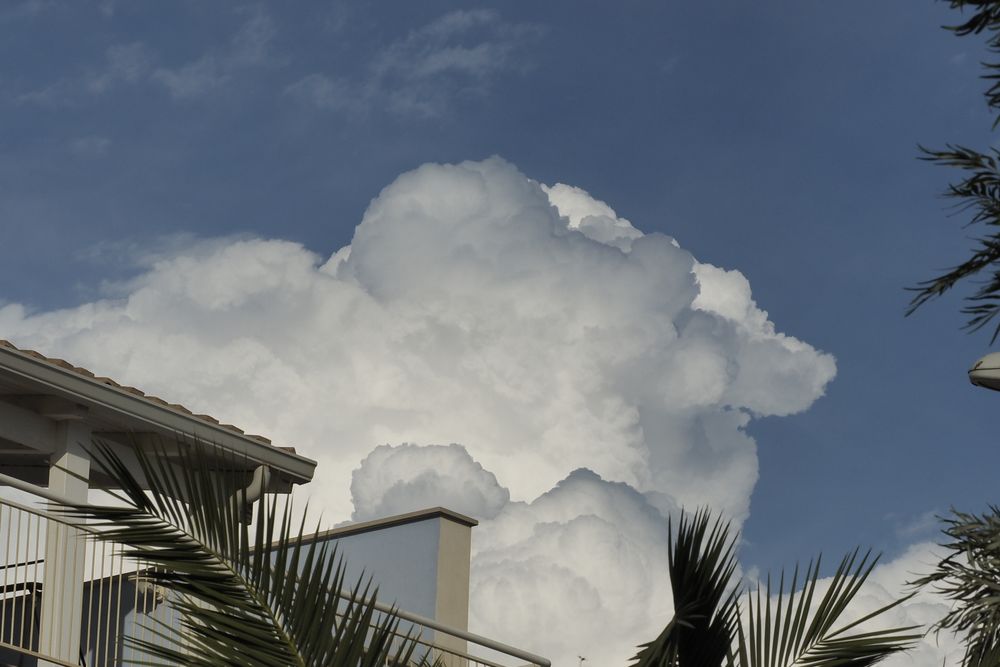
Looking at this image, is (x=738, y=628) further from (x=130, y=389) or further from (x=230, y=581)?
(x=130, y=389)

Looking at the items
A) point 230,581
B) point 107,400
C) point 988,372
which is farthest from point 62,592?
point 988,372

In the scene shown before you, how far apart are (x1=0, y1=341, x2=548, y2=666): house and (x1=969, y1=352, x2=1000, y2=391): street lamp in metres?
3.97

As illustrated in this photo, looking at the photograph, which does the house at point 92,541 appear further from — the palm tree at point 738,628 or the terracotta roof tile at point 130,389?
the palm tree at point 738,628

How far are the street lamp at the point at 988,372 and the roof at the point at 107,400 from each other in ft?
19.4

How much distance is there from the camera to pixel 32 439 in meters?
11.2

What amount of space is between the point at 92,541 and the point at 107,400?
11.3 feet

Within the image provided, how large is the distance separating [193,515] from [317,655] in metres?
0.68

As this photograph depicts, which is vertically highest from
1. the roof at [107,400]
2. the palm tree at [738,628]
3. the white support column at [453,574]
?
the roof at [107,400]

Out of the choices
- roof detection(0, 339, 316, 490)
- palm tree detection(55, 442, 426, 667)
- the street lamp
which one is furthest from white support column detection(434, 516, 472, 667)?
palm tree detection(55, 442, 426, 667)

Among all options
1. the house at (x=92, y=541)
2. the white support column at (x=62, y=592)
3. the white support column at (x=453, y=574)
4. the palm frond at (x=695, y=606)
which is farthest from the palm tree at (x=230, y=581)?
the white support column at (x=453, y=574)

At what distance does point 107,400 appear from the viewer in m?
11.3

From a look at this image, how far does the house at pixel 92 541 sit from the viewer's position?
9844mm

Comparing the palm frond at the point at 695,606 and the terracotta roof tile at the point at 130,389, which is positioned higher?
the terracotta roof tile at the point at 130,389

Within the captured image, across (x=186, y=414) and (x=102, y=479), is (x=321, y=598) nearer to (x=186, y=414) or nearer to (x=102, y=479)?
(x=186, y=414)
